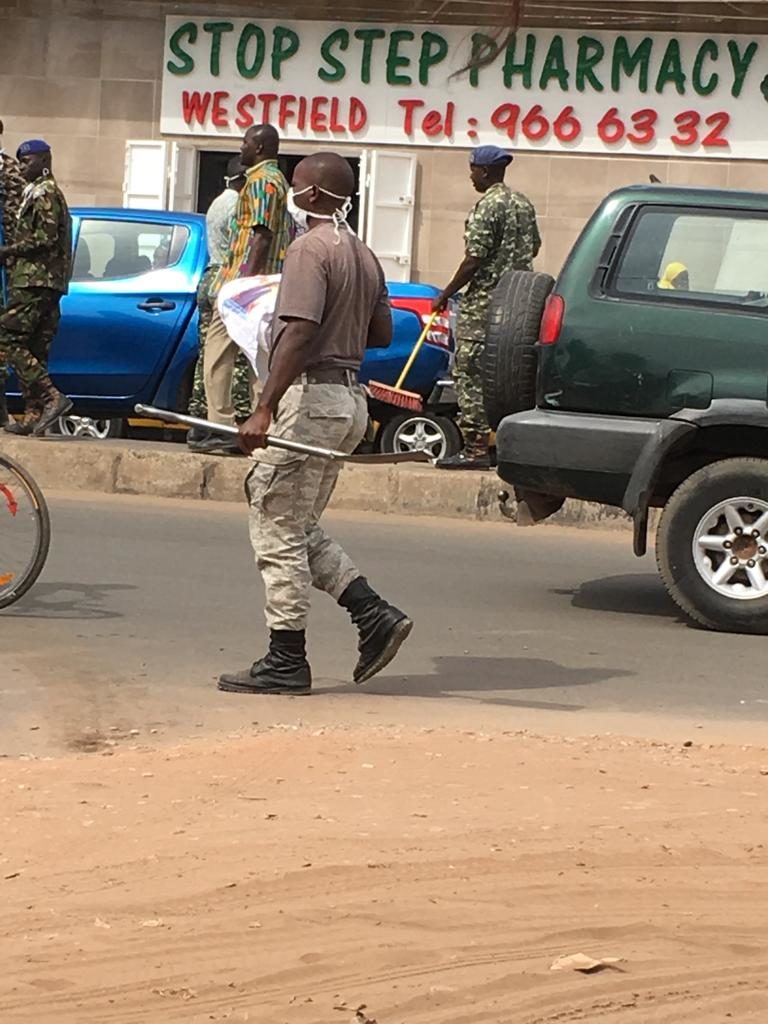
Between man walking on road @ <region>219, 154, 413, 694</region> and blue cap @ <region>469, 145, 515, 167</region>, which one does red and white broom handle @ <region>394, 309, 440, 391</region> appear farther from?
man walking on road @ <region>219, 154, 413, 694</region>

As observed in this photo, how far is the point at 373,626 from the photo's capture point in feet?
23.0

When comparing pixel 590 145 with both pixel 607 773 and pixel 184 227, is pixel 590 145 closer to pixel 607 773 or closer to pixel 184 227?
pixel 184 227

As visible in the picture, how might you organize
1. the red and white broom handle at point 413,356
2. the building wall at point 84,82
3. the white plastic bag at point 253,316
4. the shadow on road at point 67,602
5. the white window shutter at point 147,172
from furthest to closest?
the building wall at point 84,82 < the white window shutter at point 147,172 < the red and white broom handle at point 413,356 < the shadow on road at point 67,602 < the white plastic bag at point 253,316

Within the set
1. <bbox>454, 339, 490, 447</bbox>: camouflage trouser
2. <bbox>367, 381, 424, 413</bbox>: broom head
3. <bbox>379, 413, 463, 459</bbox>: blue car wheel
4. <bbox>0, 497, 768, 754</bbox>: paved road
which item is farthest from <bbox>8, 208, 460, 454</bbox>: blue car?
<bbox>0, 497, 768, 754</bbox>: paved road

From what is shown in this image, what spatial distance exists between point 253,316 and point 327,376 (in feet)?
1.54

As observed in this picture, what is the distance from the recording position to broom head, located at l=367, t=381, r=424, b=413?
12.6 meters

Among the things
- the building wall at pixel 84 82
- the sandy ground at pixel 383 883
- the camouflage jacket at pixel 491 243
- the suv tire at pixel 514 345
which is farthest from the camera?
the building wall at pixel 84 82

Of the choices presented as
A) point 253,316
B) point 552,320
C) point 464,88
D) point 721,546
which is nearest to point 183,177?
point 464,88

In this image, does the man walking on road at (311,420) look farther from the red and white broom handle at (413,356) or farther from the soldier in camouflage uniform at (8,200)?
the soldier in camouflage uniform at (8,200)

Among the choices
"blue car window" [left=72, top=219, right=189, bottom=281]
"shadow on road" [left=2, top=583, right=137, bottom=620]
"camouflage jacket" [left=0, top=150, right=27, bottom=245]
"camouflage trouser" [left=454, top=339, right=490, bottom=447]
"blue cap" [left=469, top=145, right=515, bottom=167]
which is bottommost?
"shadow on road" [left=2, top=583, right=137, bottom=620]

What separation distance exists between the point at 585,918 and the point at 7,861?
1365 mm

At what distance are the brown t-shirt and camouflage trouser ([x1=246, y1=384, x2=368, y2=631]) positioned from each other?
128 millimetres

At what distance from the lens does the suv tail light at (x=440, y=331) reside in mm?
13805

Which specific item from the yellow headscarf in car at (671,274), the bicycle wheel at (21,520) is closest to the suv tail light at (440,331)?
the yellow headscarf in car at (671,274)
